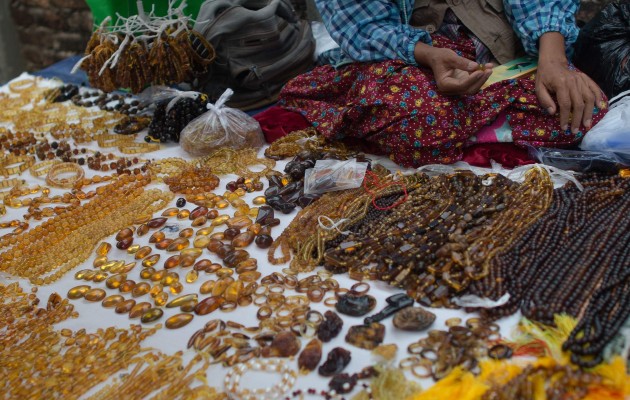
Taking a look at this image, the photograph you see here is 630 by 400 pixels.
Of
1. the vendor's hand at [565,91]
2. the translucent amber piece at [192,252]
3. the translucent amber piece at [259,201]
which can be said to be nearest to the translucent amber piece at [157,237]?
the translucent amber piece at [192,252]

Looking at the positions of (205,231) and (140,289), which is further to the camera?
(205,231)

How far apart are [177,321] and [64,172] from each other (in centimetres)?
122

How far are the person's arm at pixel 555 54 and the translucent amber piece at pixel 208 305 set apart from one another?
128cm

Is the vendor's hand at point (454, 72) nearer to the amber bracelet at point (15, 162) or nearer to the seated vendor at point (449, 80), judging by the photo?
the seated vendor at point (449, 80)

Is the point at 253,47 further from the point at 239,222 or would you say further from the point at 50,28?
the point at 50,28

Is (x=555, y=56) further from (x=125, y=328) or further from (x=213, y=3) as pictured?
(x=125, y=328)

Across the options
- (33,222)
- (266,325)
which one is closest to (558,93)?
(266,325)

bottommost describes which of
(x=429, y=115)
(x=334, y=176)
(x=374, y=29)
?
(x=334, y=176)

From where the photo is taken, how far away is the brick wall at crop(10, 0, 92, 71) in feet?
14.2

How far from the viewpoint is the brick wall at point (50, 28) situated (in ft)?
14.2

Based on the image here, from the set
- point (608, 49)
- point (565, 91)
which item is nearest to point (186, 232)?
point (565, 91)

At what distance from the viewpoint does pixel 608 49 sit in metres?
2.24

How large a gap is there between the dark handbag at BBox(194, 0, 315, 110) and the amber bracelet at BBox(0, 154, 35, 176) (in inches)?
33.4

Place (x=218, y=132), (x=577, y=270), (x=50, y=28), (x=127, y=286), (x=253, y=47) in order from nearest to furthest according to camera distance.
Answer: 1. (x=577, y=270)
2. (x=127, y=286)
3. (x=218, y=132)
4. (x=253, y=47)
5. (x=50, y=28)
